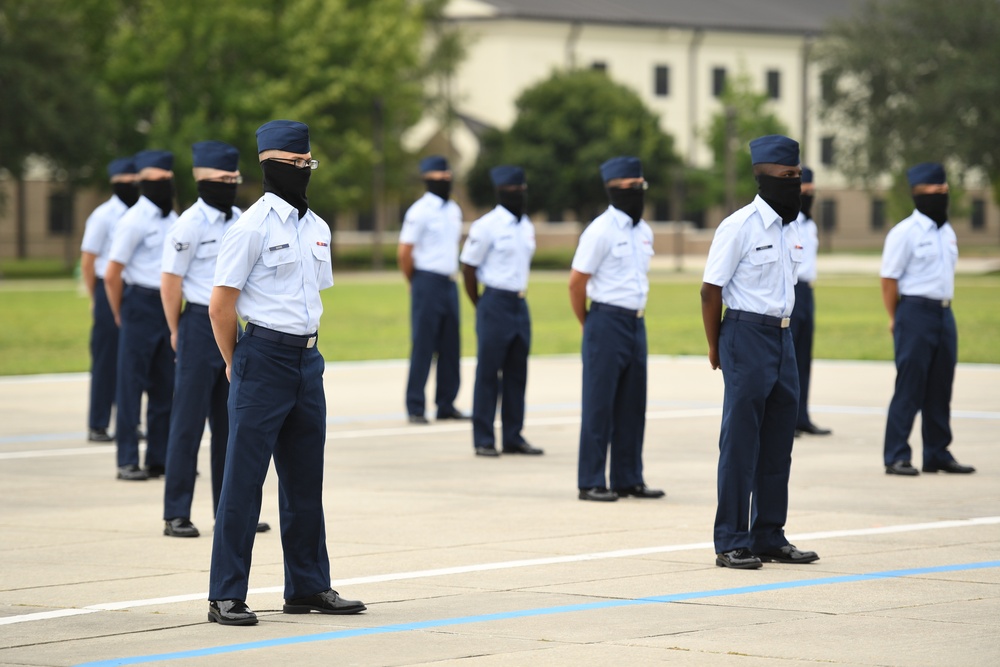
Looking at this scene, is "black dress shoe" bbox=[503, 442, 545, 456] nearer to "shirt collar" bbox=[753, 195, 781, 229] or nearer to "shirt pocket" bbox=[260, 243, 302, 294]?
"shirt collar" bbox=[753, 195, 781, 229]

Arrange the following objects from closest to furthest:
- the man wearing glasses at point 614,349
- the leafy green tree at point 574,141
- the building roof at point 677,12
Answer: the man wearing glasses at point 614,349 → the leafy green tree at point 574,141 → the building roof at point 677,12

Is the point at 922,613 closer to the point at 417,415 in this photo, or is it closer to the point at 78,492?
the point at 78,492

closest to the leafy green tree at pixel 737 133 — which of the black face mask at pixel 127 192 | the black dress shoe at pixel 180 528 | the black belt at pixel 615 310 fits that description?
the black face mask at pixel 127 192

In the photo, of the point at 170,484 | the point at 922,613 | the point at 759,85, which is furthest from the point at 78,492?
the point at 759,85

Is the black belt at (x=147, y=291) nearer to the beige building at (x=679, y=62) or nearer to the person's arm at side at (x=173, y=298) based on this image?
the person's arm at side at (x=173, y=298)

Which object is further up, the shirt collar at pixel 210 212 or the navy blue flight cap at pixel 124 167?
the navy blue flight cap at pixel 124 167

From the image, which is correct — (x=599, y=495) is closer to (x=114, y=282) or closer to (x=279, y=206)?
(x=114, y=282)

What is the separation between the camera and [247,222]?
7688mm

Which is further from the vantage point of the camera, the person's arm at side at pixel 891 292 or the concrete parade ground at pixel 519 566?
the person's arm at side at pixel 891 292

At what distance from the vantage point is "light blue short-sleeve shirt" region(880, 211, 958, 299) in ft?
42.0

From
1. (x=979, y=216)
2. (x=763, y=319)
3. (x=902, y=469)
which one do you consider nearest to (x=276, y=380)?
(x=763, y=319)

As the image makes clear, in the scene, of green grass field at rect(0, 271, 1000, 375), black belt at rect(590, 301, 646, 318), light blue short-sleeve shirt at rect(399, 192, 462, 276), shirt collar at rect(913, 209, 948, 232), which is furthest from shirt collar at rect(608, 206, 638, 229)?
green grass field at rect(0, 271, 1000, 375)

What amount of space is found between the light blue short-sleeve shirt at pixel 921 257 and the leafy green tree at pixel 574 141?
2161 inches

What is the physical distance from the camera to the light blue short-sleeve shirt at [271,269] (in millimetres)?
7688
